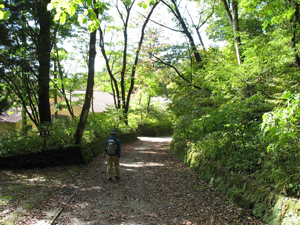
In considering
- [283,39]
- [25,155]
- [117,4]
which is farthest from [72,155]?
[117,4]

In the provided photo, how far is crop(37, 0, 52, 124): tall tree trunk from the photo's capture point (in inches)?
450

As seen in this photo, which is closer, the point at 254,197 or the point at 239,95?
the point at 254,197

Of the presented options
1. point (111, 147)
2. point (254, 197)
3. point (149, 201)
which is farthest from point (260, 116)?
point (111, 147)

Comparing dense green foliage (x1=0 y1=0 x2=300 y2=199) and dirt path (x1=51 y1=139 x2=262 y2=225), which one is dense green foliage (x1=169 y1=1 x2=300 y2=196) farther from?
dirt path (x1=51 y1=139 x2=262 y2=225)

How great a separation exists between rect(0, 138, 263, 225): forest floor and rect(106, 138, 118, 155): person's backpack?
969 mm

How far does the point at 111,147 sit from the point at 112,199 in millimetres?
2220

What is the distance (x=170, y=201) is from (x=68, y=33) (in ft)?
44.9

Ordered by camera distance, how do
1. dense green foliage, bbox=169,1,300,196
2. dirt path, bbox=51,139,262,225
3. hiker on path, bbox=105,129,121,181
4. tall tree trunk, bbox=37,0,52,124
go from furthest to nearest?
1. tall tree trunk, bbox=37,0,52,124
2. hiker on path, bbox=105,129,121,181
3. dirt path, bbox=51,139,262,225
4. dense green foliage, bbox=169,1,300,196

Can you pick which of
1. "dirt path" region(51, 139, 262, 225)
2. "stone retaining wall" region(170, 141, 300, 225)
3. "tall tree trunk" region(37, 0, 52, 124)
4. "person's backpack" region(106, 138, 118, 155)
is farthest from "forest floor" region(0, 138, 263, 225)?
"tall tree trunk" region(37, 0, 52, 124)

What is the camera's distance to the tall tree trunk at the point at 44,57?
11.4m

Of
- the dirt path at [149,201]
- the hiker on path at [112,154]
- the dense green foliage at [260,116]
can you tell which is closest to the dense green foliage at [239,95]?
the dense green foliage at [260,116]

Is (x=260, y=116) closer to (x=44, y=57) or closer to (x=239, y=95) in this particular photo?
(x=239, y=95)

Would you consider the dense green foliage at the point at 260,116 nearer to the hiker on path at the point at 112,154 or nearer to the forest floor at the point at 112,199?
the forest floor at the point at 112,199

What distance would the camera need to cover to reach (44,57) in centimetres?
1162
